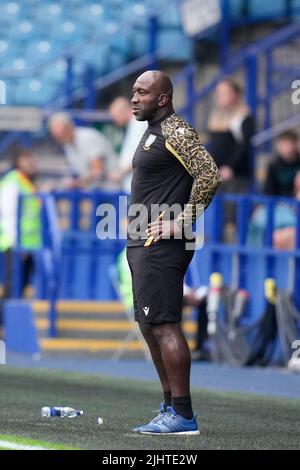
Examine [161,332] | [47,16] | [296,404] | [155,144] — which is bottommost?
[296,404]

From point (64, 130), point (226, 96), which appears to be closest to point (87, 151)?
point (64, 130)

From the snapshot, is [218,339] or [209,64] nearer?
[218,339]

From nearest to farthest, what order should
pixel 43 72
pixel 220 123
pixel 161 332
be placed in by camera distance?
pixel 161 332 < pixel 220 123 < pixel 43 72

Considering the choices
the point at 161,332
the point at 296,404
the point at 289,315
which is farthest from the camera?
the point at 289,315

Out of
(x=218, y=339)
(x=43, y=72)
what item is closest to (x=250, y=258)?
(x=218, y=339)

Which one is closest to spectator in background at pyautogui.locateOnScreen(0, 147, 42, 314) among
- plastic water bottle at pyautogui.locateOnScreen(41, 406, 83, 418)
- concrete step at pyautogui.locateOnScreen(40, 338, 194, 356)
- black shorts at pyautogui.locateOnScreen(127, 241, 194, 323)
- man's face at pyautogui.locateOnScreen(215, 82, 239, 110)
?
concrete step at pyautogui.locateOnScreen(40, 338, 194, 356)

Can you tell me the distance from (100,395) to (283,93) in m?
9.18

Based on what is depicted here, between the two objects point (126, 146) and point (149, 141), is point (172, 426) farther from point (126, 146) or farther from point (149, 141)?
point (126, 146)

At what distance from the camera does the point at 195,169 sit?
7730 millimetres

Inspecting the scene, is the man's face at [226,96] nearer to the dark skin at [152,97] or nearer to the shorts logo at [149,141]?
the dark skin at [152,97]

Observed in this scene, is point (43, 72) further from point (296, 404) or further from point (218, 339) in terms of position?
point (296, 404)

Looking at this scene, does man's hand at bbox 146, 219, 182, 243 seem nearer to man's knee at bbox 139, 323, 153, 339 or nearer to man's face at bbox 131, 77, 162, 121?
man's knee at bbox 139, 323, 153, 339

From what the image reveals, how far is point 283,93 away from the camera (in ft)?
62.5

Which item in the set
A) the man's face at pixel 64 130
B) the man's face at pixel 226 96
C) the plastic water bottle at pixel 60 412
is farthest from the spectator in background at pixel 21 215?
the plastic water bottle at pixel 60 412
